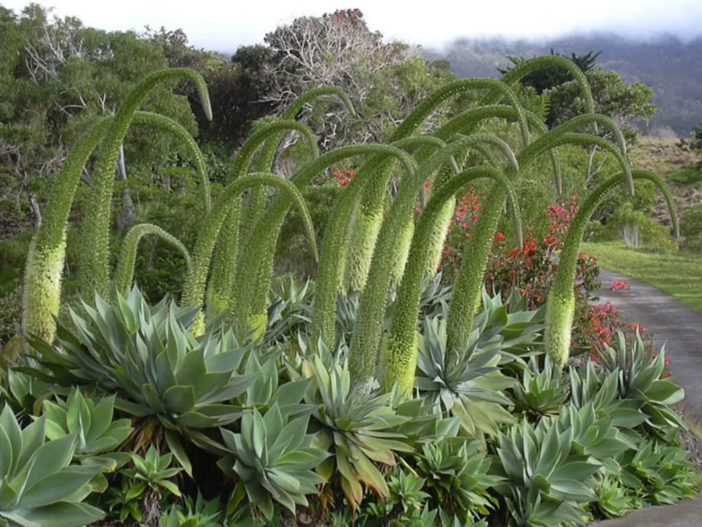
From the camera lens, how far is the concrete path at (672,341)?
16.0 feet

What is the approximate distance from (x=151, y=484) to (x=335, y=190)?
11.6 meters

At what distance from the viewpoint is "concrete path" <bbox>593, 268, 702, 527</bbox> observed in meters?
4.87

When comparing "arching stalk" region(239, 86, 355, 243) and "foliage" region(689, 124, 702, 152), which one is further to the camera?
"foliage" region(689, 124, 702, 152)

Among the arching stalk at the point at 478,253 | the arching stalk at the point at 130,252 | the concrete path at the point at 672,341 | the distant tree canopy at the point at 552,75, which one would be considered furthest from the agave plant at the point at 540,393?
the distant tree canopy at the point at 552,75

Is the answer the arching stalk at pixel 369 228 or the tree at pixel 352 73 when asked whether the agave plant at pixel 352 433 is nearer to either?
the arching stalk at pixel 369 228

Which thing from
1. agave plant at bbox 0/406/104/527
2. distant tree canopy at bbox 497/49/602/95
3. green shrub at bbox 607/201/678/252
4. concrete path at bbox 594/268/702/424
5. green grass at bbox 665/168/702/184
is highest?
distant tree canopy at bbox 497/49/602/95

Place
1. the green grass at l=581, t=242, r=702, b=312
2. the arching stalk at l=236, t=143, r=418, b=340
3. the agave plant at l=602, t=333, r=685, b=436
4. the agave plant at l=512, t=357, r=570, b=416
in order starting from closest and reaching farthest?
1. the arching stalk at l=236, t=143, r=418, b=340
2. the agave plant at l=512, t=357, r=570, b=416
3. the agave plant at l=602, t=333, r=685, b=436
4. the green grass at l=581, t=242, r=702, b=312

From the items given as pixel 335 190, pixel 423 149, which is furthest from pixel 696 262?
pixel 423 149

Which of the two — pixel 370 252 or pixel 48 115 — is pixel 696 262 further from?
pixel 48 115

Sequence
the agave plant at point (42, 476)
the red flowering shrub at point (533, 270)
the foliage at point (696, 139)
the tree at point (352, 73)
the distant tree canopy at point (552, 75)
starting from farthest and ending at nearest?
1. the distant tree canopy at point (552, 75)
2. the foliage at point (696, 139)
3. the tree at point (352, 73)
4. the red flowering shrub at point (533, 270)
5. the agave plant at point (42, 476)

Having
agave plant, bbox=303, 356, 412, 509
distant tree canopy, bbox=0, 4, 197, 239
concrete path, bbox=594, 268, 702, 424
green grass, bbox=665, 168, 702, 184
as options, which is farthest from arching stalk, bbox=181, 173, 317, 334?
green grass, bbox=665, 168, 702, 184

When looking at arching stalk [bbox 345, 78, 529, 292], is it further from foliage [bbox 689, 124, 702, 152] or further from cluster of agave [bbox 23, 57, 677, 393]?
foliage [bbox 689, 124, 702, 152]

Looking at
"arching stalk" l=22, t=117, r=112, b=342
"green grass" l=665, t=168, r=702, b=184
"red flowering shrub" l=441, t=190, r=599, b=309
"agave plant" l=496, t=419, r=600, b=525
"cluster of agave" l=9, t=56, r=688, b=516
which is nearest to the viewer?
"cluster of agave" l=9, t=56, r=688, b=516

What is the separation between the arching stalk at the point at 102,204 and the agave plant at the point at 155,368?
41 cm
